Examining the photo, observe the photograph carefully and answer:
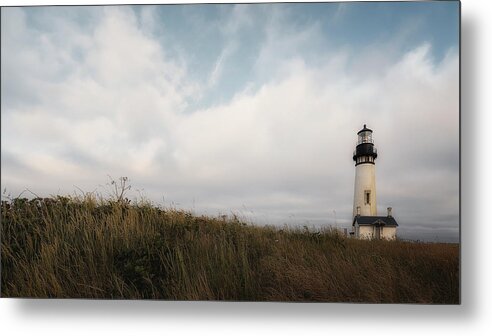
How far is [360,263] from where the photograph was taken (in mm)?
3137

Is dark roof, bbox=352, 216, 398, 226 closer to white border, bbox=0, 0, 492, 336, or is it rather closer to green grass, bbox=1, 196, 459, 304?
green grass, bbox=1, 196, 459, 304

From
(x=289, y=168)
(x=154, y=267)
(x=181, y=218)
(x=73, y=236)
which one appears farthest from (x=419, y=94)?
(x=73, y=236)

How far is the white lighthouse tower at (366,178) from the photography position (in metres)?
3.07

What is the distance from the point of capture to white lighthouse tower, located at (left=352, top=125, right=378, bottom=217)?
10.1 feet

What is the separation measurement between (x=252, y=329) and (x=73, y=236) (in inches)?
53.4

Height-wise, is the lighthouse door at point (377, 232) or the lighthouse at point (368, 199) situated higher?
the lighthouse at point (368, 199)

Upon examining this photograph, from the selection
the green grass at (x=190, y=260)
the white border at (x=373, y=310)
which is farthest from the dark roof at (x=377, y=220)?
the white border at (x=373, y=310)

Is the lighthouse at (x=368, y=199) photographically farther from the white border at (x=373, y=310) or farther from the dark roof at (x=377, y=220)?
the white border at (x=373, y=310)

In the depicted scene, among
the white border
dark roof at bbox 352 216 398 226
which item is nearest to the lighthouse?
dark roof at bbox 352 216 398 226

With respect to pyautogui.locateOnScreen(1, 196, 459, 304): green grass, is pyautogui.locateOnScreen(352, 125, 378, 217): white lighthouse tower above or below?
above

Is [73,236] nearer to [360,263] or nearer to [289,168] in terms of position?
[289,168]

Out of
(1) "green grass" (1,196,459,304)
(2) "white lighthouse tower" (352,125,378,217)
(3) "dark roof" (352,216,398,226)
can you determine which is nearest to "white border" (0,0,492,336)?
(1) "green grass" (1,196,459,304)

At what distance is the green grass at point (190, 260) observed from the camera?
10.1 feet

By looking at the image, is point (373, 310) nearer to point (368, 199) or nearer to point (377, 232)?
point (377, 232)
